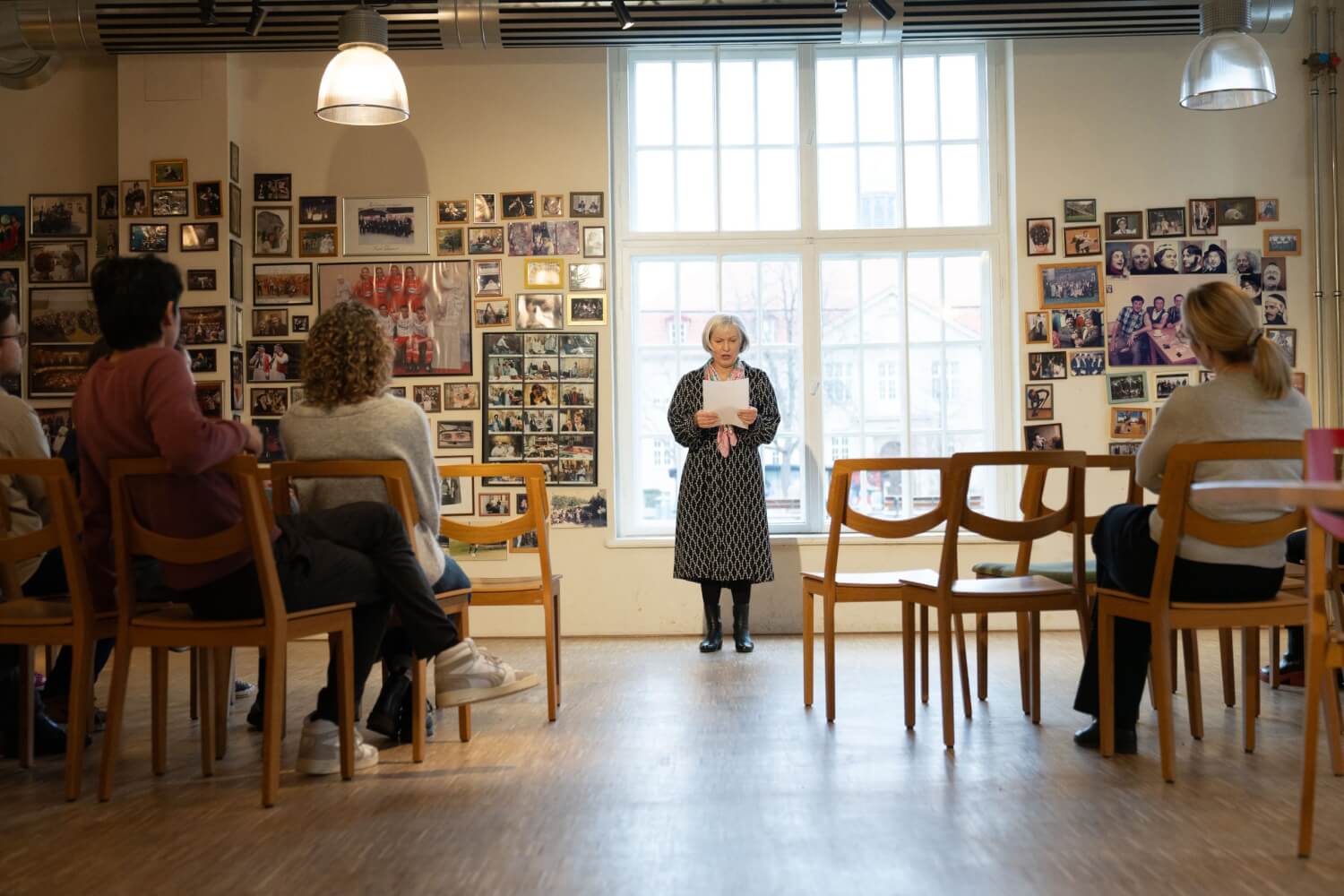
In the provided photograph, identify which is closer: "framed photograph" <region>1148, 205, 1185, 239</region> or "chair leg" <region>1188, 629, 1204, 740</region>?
"chair leg" <region>1188, 629, 1204, 740</region>

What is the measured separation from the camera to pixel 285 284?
583cm

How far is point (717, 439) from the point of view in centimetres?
520

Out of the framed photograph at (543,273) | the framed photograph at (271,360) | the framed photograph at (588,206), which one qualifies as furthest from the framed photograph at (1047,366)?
the framed photograph at (271,360)

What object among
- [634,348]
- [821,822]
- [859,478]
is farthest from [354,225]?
[821,822]

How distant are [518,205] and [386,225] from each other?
661 mm

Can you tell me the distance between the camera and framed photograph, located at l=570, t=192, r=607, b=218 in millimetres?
5781

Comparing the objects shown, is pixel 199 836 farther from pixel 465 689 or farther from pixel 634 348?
pixel 634 348

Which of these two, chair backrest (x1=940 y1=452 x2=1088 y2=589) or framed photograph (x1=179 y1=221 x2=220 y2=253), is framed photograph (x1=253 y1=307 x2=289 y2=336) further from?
chair backrest (x1=940 y1=452 x2=1088 y2=589)

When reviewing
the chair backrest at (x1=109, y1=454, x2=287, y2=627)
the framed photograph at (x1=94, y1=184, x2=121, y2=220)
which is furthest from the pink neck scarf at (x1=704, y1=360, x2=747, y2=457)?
the framed photograph at (x1=94, y1=184, x2=121, y2=220)

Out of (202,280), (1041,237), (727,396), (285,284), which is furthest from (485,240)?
(1041,237)

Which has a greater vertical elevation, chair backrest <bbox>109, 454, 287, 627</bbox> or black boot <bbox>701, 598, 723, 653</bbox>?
chair backrest <bbox>109, 454, 287, 627</bbox>

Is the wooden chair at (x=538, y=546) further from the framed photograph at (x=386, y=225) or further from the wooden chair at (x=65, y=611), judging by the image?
the framed photograph at (x=386, y=225)

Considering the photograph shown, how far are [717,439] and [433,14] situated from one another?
2.27 metres

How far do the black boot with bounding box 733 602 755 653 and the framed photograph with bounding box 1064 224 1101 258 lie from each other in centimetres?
237
